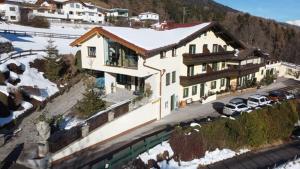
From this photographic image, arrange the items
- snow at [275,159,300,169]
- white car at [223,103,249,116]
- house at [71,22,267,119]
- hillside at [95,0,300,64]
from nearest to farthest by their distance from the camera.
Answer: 1. snow at [275,159,300,169]
2. house at [71,22,267,119]
3. white car at [223,103,249,116]
4. hillside at [95,0,300,64]

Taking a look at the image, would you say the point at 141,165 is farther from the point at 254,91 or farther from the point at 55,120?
the point at 254,91

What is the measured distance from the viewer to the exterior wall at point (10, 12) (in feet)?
240

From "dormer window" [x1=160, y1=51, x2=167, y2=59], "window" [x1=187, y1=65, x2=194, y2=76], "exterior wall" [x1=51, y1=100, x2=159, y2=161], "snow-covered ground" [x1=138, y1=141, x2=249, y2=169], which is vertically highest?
"dormer window" [x1=160, y1=51, x2=167, y2=59]

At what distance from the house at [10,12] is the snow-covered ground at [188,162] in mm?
62909

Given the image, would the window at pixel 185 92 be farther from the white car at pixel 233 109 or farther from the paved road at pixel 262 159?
the paved road at pixel 262 159

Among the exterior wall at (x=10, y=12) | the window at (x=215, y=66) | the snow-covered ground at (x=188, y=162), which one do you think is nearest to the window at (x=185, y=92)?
the window at (x=215, y=66)

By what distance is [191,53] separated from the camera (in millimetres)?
37062

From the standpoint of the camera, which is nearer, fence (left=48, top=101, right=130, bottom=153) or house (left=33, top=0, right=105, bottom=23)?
fence (left=48, top=101, right=130, bottom=153)

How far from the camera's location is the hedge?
24.6 m

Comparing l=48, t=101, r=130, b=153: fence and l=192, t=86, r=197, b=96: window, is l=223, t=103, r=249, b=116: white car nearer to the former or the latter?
l=192, t=86, r=197, b=96: window

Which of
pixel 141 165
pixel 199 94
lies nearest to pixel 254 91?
pixel 199 94

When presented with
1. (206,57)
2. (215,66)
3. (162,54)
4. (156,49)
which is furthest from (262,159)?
(215,66)

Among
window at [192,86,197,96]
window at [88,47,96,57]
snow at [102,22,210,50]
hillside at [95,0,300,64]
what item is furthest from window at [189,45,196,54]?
hillside at [95,0,300,64]

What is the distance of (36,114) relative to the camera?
27391mm
